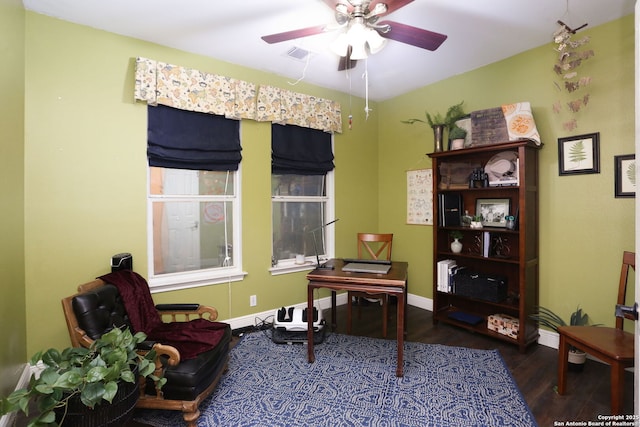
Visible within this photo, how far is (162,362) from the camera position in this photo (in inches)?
72.9

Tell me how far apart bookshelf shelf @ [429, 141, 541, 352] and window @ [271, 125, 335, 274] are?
128 centimetres

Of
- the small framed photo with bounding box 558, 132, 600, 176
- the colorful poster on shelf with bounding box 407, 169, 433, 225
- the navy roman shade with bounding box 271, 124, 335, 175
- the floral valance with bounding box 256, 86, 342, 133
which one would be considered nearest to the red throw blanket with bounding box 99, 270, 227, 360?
the navy roman shade with bounding box 271, 124, 335, 175

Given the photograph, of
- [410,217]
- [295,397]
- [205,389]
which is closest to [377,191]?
[410,217]

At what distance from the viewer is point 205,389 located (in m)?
1.86

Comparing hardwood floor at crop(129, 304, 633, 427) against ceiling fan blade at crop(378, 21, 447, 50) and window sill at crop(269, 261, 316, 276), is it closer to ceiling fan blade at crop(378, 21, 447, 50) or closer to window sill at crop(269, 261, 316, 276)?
window sill at crop(269, 261, 316, 276)

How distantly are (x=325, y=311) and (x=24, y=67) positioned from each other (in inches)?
137

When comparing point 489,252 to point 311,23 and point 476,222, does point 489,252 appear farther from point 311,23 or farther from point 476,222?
point 311,23

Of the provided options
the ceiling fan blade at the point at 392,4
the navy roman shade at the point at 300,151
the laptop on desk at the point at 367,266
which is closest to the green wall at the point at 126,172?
the navy roman shade at the point at 300,151

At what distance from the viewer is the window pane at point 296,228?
3.52 m

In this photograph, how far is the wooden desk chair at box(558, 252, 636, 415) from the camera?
170cm

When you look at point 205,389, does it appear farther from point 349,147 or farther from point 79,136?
point 349,147

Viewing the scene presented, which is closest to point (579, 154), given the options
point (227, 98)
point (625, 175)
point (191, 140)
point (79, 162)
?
point (625, 175)

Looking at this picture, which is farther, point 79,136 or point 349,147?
point 349,147

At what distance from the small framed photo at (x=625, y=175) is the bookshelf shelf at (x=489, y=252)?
0.54 metres
